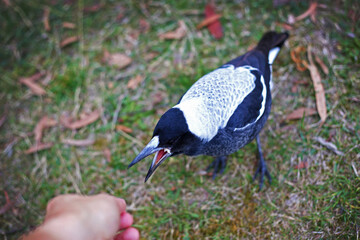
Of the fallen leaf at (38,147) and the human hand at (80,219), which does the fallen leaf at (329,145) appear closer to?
the human hand at (80,219)

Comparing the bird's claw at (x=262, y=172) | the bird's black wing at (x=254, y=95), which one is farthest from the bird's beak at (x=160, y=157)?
the bird's claw at (x=262, y=172)

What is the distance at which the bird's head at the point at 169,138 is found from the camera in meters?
1.42

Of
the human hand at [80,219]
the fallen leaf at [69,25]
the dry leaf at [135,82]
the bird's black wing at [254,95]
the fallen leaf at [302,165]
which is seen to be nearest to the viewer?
the human hand at [80,219]

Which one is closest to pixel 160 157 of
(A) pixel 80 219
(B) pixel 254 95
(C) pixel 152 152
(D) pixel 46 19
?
(C) pixel 152 152

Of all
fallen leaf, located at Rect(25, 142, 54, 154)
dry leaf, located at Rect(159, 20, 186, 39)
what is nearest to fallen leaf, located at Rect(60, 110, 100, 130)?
fallen leaf, located at Rect(25, 142, 54, 154)

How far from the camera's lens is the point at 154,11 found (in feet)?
9.42

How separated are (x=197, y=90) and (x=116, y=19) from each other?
4.98ft

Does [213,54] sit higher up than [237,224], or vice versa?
[213,54]

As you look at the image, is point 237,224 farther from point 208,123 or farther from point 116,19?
point 116,19

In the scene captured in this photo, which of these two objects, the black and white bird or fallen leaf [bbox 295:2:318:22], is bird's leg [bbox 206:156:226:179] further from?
fallen leaf [bbox 295:2:318:22]

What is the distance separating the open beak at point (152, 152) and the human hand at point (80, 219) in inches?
8.3

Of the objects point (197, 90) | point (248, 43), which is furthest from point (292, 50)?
point (197, 90)

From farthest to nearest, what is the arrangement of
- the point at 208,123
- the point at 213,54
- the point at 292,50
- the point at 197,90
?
the point at 213,54, the point at 292,50, the point at 197,90, the point at 208,123

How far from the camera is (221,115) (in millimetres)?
1713
